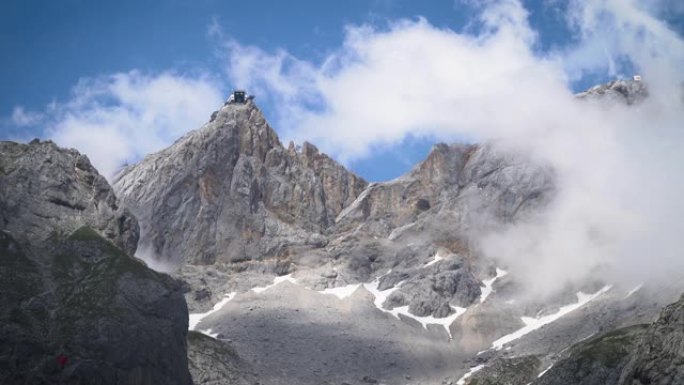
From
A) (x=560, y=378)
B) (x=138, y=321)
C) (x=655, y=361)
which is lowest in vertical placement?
(x=655, y=361)

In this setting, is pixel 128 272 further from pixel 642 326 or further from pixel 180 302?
pixel 642 326

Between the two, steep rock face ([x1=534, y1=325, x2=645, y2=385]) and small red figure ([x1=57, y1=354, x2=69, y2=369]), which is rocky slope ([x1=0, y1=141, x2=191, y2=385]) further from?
steep rock face ([x1=534, y1=325, x2=645, y2=385])

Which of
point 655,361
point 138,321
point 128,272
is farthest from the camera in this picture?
point 128,272

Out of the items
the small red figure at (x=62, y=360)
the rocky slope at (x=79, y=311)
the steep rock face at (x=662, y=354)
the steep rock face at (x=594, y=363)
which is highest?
the rocky slope at (x=79, y=311)

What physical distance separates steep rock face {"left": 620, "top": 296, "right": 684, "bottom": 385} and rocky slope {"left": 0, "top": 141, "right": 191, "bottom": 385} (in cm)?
10676

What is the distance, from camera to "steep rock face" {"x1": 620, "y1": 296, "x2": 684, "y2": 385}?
252ft

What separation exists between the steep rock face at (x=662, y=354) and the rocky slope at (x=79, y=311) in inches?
4203

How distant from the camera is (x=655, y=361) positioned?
79.9 metres

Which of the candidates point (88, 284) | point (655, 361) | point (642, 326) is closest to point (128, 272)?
point (88, 284)

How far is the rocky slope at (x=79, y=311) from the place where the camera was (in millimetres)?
155500

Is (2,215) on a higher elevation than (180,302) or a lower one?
higher

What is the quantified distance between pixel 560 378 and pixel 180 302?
8475 centimetres

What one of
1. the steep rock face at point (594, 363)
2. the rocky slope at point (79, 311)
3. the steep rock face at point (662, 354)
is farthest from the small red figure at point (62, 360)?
the steep rock face at point (662, 354)

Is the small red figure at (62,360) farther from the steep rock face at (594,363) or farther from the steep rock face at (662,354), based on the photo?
the steep rock face at (662,354)
